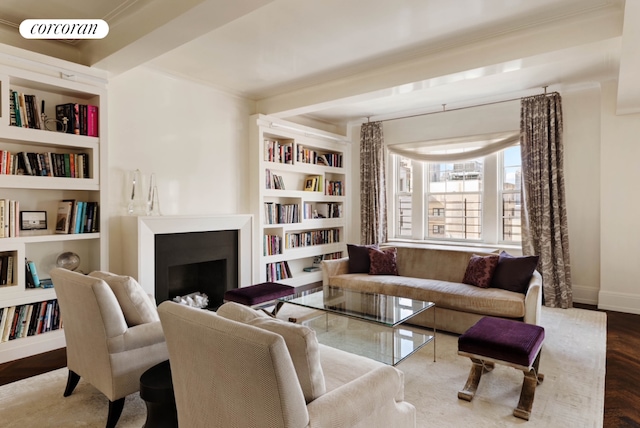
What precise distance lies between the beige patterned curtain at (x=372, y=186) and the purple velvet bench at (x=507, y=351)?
12.0 feet

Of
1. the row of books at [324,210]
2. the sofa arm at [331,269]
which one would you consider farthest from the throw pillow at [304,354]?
the row of books at [324,210]

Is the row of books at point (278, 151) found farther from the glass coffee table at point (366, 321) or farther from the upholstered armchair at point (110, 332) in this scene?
the upholstered armchair at point (110, 332)

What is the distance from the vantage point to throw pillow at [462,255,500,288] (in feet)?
12.5

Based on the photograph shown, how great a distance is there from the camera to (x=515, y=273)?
364cm

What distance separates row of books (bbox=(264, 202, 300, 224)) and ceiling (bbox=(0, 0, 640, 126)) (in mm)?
1518

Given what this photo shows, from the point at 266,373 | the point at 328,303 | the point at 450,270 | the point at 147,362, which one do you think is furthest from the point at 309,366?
the point at 450,270

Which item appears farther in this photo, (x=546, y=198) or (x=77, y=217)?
(x=546, y=198)

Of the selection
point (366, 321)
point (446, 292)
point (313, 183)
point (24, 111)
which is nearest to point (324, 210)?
point (313, 183)

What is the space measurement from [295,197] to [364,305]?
2.70 meters

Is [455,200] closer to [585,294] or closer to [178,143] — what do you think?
[585,294]

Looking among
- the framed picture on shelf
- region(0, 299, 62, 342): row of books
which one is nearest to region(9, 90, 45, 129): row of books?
the framed picture on shelf

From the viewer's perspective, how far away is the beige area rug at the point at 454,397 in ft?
7.18

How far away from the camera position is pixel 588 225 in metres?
4.68

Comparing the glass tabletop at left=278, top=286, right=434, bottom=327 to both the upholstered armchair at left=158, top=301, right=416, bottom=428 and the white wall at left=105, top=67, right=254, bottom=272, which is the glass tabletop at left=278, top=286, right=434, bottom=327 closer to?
the upholstered armchair at left=158, top=301, right=416, bottom=428
